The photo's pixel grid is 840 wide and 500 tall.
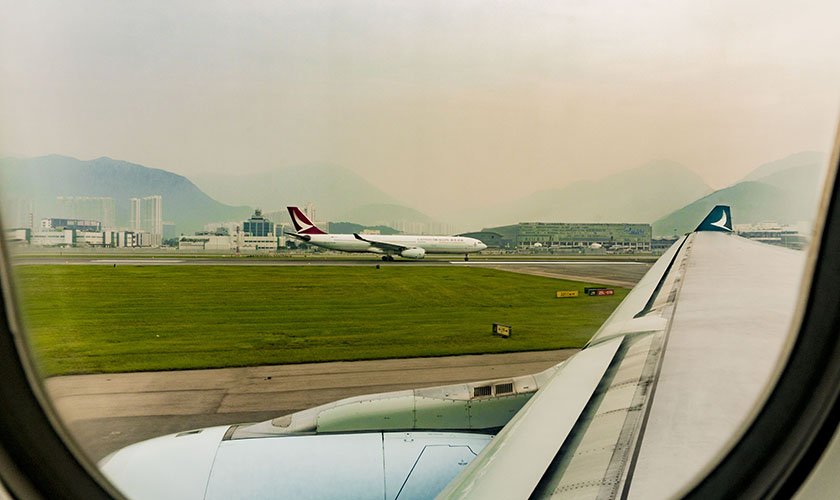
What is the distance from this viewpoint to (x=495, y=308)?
7.54m

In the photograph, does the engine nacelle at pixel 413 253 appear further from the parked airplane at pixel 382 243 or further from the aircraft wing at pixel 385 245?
the aircraft wing at pixel 385 245

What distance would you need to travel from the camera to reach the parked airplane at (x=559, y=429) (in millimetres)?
704

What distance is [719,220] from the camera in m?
4.15

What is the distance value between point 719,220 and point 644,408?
13.2 feet

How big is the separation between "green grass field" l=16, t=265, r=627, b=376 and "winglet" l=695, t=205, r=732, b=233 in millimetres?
1740

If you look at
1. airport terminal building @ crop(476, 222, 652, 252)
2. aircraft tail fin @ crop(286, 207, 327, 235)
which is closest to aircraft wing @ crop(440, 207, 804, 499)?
airport terminal building @ crop(476, 222, 652, 252)

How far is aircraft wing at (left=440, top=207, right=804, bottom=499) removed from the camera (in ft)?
2.17

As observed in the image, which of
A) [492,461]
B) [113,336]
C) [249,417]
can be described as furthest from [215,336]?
[492,461]

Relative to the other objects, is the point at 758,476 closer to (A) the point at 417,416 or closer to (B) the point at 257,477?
(A) the point at 417,416

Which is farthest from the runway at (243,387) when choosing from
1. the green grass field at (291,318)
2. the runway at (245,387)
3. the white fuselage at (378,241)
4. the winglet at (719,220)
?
the white fuselage at (378,241)

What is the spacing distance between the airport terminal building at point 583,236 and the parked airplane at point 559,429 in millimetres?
3058

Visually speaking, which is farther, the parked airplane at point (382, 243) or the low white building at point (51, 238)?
the parked airplane at point (382, 243)

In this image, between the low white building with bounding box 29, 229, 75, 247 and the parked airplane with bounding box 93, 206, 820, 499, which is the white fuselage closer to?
the low white building with bounding box 29, 229, 75, 247

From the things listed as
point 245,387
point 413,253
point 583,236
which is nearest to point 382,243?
point 413,253
